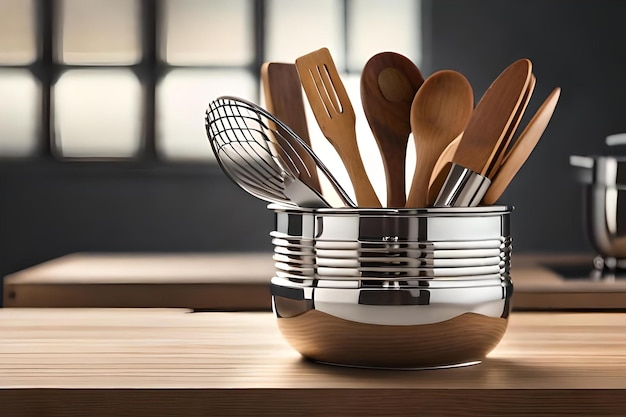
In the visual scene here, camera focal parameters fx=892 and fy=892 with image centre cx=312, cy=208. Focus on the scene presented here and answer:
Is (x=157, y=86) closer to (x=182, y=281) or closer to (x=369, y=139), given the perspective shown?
(x=369, y=139)

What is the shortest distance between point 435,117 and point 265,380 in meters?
0.22

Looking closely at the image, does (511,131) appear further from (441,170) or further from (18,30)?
(18,30)

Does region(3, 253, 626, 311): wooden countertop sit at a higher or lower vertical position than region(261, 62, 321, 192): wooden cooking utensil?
lower

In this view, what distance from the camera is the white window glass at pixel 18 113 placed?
316 centimetres

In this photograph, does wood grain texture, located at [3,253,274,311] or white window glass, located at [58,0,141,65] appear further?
white window glass, located at [58,0,141,65]

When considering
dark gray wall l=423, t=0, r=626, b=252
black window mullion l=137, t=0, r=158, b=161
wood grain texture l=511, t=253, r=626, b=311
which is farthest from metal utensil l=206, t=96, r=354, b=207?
black window mullion l=137, t=0, r=158, b=161

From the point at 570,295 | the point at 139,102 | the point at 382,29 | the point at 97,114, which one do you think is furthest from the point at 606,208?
the point at 97,114

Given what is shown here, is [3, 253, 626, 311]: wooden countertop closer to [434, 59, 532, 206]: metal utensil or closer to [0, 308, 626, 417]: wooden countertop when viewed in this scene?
[0, 308, 626, 417]: wooden countertop

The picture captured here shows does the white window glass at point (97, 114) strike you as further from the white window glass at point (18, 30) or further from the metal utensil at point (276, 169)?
the metal utensil at point (276, 169)

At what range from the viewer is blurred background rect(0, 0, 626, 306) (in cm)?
314

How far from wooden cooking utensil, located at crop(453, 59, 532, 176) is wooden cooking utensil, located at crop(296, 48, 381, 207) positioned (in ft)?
0.29

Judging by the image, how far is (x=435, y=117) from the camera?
2.02 ft
